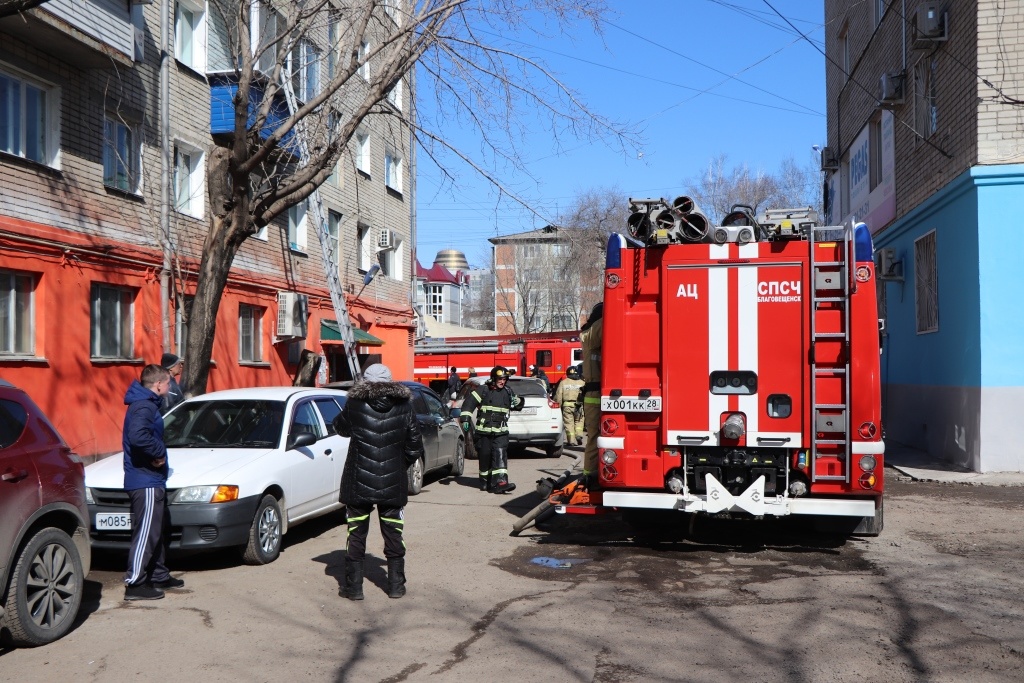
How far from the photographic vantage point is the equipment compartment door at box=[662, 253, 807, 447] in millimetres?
7922

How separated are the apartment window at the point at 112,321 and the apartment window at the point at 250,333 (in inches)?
161

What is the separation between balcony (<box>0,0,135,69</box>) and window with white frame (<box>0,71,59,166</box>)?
60 cm

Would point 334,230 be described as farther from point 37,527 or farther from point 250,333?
point 37,527

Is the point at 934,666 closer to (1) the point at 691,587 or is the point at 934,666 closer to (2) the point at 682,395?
(1) the point at 691,587

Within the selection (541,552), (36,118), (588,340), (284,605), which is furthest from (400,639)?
(36,118)

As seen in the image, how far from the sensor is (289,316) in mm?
21125

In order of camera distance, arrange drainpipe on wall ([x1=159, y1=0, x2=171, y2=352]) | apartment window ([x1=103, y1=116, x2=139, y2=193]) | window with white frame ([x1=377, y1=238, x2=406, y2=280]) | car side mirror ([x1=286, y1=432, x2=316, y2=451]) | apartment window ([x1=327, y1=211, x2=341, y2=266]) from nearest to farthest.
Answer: car side mirror ([x1=286, y1=432, x2=316, y2=451]), apartment window ([x1=103, y1=116, x2=139, y2=193]), drainpipe on wall ([x1=159, y1=0, x2=171, y2=352]), apartment window ([x1=327, y1=211, x2=341, y2=266]), window with white frame ([x1=377, y1=238, x2=406, y2=280])

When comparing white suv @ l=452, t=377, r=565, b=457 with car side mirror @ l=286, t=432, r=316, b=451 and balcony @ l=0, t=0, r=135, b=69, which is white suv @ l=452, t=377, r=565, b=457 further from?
car side mirror @ l=286, t=432, r=316, b=451

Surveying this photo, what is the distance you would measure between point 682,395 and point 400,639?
3.38 meters

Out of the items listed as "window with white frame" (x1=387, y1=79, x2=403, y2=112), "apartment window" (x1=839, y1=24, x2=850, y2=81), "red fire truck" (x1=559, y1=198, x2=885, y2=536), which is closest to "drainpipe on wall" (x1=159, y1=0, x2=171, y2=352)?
"window with white frame" (x1=387, y1=79, x2=403, y2=112)

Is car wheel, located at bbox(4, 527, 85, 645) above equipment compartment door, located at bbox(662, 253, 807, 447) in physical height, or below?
below

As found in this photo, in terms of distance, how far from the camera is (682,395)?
8148 millimetres

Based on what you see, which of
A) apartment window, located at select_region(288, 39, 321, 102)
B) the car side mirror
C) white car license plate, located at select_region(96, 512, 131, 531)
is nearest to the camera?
white car license plate, located at select_region(96, 512, 131, 531)

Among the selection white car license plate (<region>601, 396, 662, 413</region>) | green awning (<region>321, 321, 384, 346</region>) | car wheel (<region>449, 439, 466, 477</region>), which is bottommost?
car wheel (<region>449, 439, 466, 477</region>)
